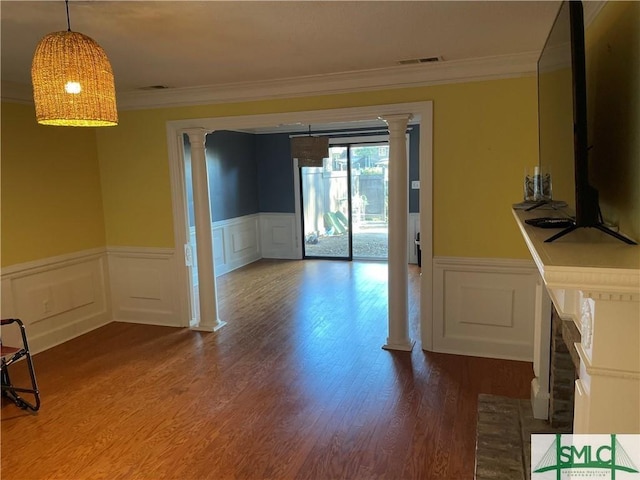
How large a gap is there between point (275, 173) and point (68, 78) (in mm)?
6262

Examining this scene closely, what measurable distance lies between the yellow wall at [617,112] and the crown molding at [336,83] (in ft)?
4.24

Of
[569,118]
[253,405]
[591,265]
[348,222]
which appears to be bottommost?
[253,405]

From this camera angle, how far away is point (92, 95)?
5.80 ft

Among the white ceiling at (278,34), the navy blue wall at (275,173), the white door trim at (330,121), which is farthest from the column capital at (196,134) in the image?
the navy blue wall at (275,173)

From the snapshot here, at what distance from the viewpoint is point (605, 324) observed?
1.16 meters

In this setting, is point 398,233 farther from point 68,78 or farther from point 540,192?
point 68,78

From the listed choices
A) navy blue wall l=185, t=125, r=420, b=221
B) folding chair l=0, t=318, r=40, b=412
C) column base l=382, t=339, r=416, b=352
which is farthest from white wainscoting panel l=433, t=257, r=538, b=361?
navy blue wall l=185, t=125, r=420, b=221

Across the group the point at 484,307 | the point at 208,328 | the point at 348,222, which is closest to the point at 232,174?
the point at 348,222

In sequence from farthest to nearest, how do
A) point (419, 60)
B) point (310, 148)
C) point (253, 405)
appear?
point (310, 148) → point (419, 60) → point (253, 405)

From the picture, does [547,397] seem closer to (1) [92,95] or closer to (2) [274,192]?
(1) [92,95]

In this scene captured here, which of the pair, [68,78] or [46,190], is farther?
[46,190]

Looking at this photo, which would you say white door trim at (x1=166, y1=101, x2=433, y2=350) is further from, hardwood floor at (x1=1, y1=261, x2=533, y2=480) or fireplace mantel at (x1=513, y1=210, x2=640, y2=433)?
fireplace mantel at (x1=513, y1=210, x2=640, y2=433)

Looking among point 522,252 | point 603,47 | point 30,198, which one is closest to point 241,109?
point 30,198

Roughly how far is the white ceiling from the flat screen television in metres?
0.58
